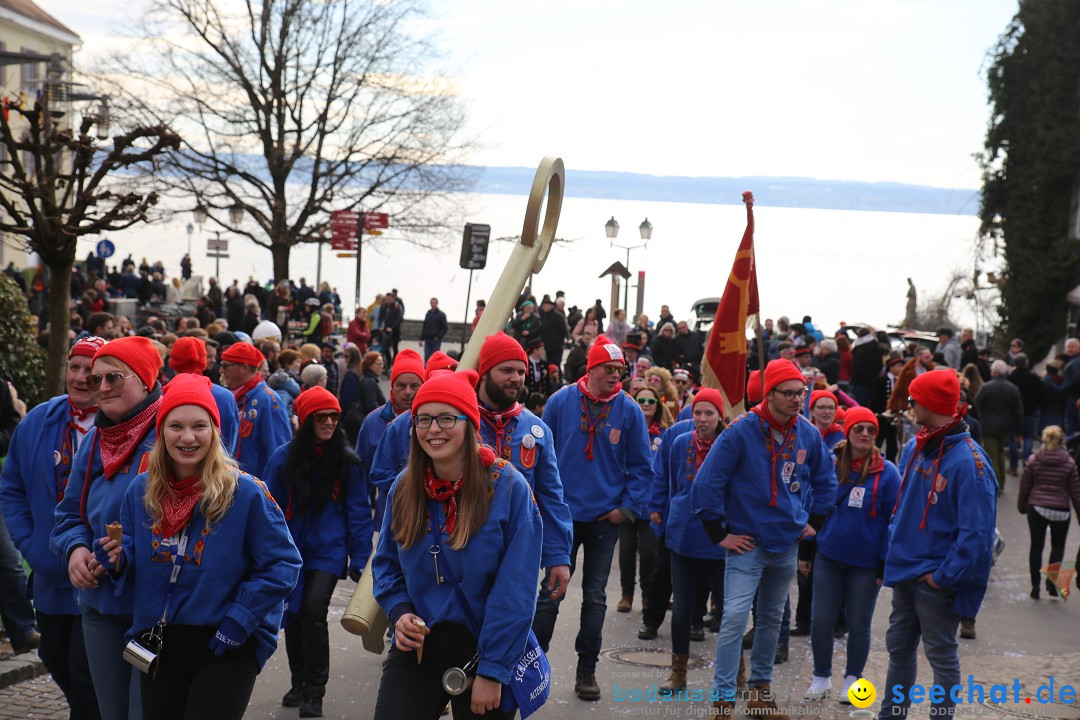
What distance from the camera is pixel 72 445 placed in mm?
5410

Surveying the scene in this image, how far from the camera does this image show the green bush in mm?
11312

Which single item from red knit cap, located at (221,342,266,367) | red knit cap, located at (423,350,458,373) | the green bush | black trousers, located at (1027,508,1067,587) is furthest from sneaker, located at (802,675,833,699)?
the green bush

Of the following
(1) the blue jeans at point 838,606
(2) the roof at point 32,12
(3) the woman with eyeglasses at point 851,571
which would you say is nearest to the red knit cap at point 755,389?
(3) the woman with eyeglasses at point 851,571

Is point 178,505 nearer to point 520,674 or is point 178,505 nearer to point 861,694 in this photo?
point 520,674

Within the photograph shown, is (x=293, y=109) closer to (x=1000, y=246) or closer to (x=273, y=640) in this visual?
(x=1000, y=246)

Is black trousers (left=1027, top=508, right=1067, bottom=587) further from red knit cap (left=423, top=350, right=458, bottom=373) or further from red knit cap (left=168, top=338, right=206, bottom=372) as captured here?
red knit cap (left=168, top=338, right=206, bottom=372)

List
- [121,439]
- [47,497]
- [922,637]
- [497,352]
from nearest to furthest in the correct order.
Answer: [121,439] → [47,497] → [497,352] → [922,637]

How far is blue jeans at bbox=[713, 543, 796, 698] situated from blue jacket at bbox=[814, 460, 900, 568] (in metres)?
0.58

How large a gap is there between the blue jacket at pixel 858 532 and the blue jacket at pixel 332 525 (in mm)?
2775

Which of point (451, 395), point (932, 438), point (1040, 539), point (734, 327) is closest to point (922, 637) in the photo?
point (932, 438)

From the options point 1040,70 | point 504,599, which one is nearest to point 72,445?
point 504,599

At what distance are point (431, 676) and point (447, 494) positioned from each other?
2.09 feet

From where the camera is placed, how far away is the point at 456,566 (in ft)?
13.6

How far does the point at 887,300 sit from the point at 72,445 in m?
110
